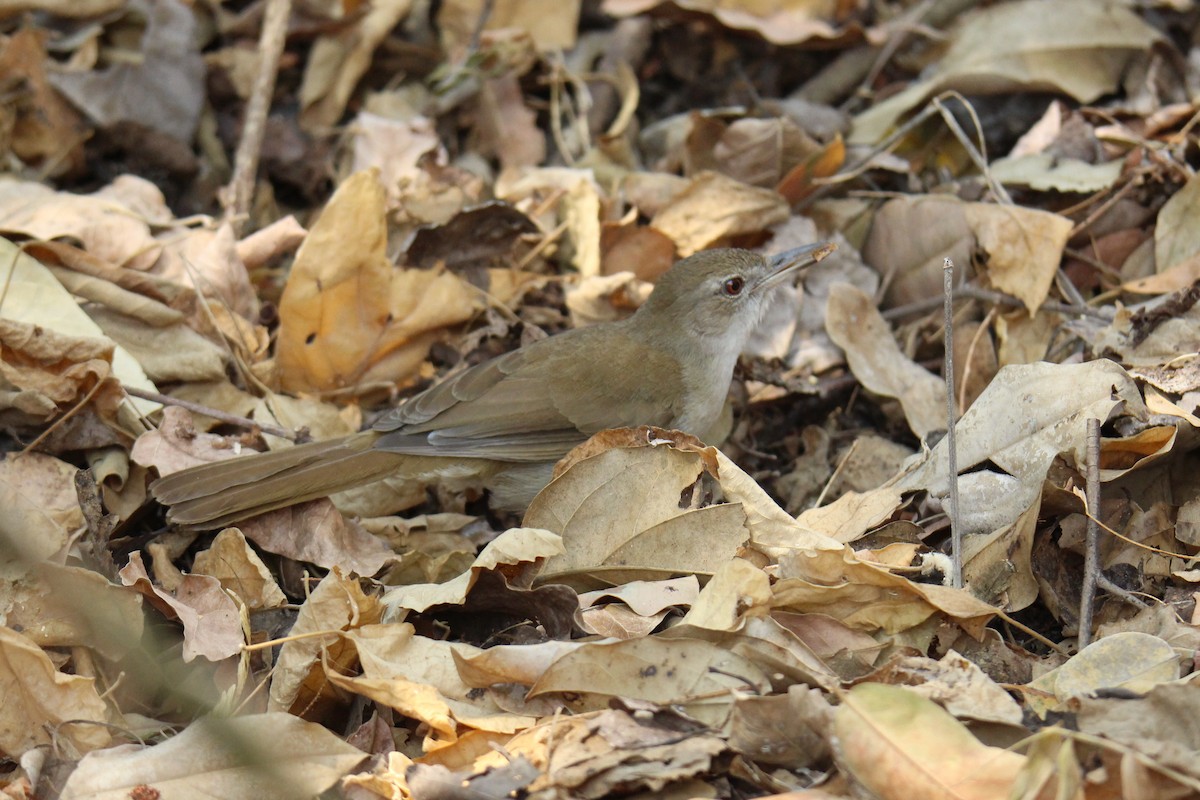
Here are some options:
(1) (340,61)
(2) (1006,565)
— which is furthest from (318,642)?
(1) (340,61)

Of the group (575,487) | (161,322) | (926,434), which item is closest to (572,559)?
(575,487)

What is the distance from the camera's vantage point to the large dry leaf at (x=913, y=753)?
2.64 m

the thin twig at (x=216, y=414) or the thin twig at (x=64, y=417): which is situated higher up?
the thin twig at (x=64, y=417)

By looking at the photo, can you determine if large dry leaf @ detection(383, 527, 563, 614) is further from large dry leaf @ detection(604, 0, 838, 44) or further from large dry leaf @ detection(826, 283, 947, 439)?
large dry leaf @ detection(604, 0, 838, 44)

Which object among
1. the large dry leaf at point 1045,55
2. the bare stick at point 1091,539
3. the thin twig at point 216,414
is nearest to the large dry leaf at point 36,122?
the thin twig at point 216,414

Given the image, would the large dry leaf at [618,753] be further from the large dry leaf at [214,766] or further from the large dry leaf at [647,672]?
the large dry leaf at [214,766]

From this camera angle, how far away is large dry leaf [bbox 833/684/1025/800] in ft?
8.65

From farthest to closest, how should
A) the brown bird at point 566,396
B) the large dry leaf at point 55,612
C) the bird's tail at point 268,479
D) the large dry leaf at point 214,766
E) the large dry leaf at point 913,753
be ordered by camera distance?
the brown bird at point 566,396 < the bird's tail at point 268,479 < the large dry leaf at point 55,612 < the large dry leaf at point 214,766 < the large dry leaf at point 913,753

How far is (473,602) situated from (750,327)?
213cm

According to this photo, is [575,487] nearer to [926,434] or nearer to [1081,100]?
[926,434]

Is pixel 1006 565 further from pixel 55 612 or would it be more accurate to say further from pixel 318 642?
pixel 55 612

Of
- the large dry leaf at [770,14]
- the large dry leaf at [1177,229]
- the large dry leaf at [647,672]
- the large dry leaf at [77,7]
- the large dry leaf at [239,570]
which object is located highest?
the large dry leaf at [77,7]

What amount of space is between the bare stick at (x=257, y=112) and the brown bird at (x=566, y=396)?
1.56 meters

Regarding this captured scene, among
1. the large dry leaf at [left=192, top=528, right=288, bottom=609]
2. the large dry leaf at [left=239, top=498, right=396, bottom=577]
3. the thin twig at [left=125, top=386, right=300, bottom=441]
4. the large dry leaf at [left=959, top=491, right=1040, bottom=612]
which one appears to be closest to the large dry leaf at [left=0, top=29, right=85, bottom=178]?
the thin twig at [left=125, top=386, right=300, bottom=441]
